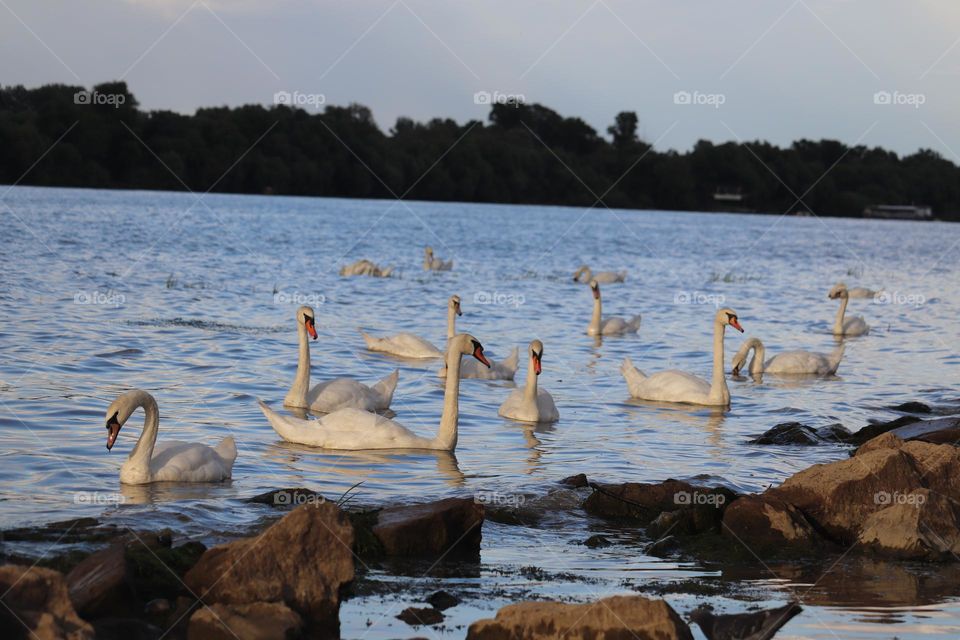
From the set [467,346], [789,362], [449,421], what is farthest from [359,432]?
[789,362]

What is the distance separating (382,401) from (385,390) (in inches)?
4.9

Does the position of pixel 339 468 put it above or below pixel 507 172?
below

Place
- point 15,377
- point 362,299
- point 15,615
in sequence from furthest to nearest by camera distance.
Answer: point 362,299
point 15,377
point 15,615

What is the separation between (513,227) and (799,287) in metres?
31.8

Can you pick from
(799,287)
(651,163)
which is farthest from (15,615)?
(651,163)

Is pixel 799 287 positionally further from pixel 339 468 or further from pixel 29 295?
pixel 339 468

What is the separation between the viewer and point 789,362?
1775cm

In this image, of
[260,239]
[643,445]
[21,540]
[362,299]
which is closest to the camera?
[21,540]

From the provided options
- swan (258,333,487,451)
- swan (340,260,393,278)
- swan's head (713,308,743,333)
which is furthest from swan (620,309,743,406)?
swan (340,260,393,278)

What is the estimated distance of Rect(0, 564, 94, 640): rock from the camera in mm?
5348

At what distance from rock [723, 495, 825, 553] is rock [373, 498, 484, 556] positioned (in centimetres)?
174

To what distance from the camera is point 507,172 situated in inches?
3669

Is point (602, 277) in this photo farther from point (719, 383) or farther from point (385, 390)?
point (385, 390)

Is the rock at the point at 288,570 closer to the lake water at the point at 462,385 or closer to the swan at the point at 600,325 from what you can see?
the lake water at the point at 462,385
